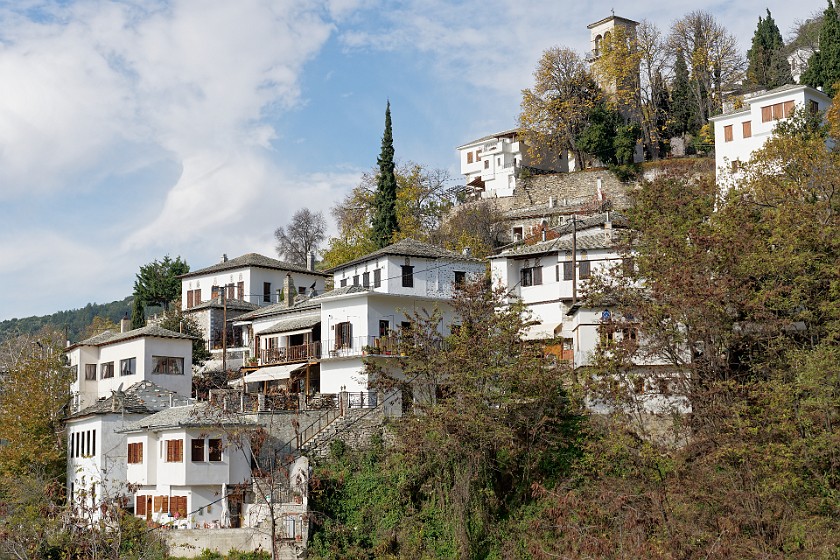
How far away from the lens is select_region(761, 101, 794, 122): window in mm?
59875

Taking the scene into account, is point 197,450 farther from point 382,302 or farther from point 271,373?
point 382,302

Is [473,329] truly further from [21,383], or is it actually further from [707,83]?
[707,83]

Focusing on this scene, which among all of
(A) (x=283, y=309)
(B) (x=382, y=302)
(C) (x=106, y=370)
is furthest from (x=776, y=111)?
(C) (x=106, y=370)

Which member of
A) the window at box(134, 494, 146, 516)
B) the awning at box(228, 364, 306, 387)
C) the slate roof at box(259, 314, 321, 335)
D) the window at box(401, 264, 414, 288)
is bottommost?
the window at box(134, 494, 146, 516)

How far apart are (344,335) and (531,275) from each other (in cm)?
1152

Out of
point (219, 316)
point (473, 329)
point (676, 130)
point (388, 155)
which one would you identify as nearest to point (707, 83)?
point (676, 130)

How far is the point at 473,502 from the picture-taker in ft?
123

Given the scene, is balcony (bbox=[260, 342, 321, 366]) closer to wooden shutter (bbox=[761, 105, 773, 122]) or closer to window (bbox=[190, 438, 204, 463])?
window (bbox=[190, 438, 204, 463])

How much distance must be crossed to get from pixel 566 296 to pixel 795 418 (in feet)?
73.2

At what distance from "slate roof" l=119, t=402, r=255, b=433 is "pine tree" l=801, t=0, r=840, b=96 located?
44.4 metres

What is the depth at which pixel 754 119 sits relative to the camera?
6200cm

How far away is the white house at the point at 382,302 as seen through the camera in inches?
1967

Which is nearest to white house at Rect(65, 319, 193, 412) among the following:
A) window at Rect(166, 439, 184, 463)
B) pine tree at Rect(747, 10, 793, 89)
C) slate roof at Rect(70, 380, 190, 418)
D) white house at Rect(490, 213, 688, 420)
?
slate roof at Rect(70, 380, 190, 418)

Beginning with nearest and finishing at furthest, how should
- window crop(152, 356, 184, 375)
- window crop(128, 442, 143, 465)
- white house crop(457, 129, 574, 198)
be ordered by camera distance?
window crop(128, 442, 143, 465)
window crop(152, 356, 184, 375)
white house crop(457, 129, 574, 198)
